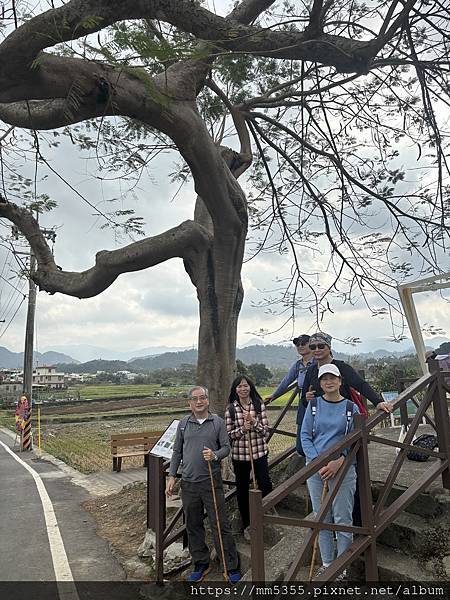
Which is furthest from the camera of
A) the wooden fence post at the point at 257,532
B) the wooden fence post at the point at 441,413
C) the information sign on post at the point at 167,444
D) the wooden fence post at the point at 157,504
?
the information sign on post at the point at 167,444

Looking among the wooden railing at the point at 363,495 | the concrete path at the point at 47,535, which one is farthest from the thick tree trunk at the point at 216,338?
the wooden railing at the point at 363,495

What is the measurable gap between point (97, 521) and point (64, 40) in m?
6.67

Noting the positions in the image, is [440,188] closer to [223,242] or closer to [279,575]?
[223,242]

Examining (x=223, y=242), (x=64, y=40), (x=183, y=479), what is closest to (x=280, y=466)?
(x=183, y=479)

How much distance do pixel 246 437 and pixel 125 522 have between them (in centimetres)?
351

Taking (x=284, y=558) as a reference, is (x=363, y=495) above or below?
above

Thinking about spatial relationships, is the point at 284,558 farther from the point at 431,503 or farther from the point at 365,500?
the point at 431,503

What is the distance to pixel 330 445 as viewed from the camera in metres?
3.72

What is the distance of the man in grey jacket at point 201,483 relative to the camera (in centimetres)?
450

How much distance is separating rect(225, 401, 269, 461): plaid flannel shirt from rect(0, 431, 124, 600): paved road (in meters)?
1.93

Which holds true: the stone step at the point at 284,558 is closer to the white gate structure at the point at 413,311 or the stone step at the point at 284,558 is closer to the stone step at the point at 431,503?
the stone step at the point at 431,503

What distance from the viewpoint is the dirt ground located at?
18.2 feet

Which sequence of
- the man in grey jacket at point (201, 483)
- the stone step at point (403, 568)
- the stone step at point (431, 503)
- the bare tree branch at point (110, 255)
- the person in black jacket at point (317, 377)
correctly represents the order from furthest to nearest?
the bare tree branch at point (110, 255) → the man in grey jacket at point (201, 483) → the person in black jacket at point (317, 377) → the stone step at point (431, 503) → the stone step at point (403, 568)

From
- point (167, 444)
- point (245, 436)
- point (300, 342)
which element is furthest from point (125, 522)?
point (300, 342)
